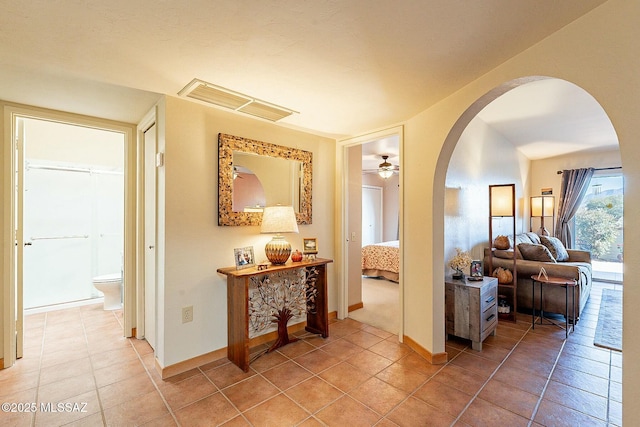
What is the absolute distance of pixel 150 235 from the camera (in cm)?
273

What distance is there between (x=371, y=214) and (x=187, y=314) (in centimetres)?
649

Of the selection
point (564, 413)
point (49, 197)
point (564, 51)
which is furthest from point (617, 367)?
point (49, 197)

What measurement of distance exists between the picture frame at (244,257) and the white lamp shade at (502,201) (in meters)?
3.05

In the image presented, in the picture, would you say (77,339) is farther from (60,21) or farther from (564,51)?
(564,51)

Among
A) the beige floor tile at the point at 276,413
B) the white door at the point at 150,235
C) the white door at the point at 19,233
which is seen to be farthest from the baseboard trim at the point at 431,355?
the white door at the point at 19,233

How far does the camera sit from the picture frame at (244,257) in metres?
2.63

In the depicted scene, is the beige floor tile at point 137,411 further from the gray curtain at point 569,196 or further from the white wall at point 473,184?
the gray curtain at point 569,196

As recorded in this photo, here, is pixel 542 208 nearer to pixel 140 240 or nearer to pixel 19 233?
pixel 140 240

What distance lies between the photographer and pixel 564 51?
1.46 m

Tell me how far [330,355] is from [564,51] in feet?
8.90

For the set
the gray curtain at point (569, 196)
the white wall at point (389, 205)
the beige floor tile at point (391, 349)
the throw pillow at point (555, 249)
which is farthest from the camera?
the white wall at point (389, 205)

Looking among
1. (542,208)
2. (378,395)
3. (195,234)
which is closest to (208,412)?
(378,395)

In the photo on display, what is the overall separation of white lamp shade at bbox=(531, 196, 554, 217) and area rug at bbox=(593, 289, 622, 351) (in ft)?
5.82

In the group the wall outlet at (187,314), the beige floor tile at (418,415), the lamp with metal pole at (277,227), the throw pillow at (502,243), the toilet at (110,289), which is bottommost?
the beige floor tile at (418,415)
